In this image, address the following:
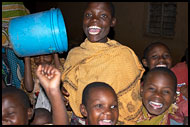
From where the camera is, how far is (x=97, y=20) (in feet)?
6.01

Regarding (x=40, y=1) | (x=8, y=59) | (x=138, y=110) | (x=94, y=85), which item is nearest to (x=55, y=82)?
(x=94, y=85)

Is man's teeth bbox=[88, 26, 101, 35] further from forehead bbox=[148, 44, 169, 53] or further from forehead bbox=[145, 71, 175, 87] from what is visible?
forehead bbox=[148, 44, 169, 53]

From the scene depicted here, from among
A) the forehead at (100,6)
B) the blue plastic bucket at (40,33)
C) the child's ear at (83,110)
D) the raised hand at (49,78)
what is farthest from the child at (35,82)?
the raised hand at (49,78)

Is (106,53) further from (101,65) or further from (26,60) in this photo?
(26,60)

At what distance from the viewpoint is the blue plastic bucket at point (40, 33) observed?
6.02 feet

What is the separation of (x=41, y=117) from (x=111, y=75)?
2.50 feet

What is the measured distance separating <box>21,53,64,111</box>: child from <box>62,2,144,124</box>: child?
0.45 m

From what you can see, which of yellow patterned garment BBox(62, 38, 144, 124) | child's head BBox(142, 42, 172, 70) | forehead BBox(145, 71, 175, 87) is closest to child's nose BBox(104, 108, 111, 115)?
yellow patterned garment BBox(62, 38, 144, 124)

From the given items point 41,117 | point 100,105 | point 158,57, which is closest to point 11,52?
point 41,117

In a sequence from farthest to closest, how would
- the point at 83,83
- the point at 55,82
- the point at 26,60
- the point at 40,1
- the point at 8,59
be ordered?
the point at 40,1 → the point at 8,59 → the point at 26,60 → the point at 83,83 → the point at 55,82

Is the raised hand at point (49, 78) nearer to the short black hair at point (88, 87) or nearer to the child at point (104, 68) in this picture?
the short black hair at point (88, 87)

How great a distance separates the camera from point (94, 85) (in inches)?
65.0

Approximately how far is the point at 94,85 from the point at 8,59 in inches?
48.4

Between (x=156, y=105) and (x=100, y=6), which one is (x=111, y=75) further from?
(x=100, y=6)
